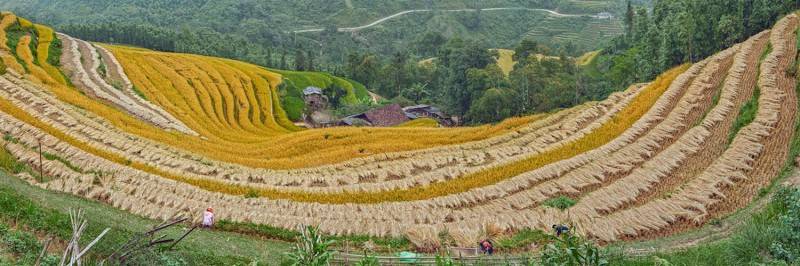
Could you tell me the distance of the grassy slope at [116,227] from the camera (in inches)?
445

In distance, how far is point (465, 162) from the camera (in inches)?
766

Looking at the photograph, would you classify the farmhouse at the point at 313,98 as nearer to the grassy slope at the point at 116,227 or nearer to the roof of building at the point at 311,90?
the roof of building at the point at 311,90

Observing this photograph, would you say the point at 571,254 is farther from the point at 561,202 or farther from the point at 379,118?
the point at 379,118

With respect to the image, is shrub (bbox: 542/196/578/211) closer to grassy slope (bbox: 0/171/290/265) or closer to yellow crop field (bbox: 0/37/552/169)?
grassy slope (bbox: 0/171/290/265)

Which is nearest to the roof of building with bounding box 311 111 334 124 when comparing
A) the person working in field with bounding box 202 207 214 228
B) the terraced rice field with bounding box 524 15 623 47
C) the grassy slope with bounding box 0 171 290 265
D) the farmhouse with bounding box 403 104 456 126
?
the farmhouse with bounding box 403 104 456 126

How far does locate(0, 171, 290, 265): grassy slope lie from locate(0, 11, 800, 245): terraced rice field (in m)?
0.66

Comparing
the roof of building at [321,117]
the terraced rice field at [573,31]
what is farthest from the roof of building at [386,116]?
the terraced rice field at [573,31]

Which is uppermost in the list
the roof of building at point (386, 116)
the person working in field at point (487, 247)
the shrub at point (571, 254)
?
the shrub at point (571, 254)

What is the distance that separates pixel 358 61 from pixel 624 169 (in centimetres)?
7422

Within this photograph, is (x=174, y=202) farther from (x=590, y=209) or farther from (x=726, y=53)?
(x=726, y=53)

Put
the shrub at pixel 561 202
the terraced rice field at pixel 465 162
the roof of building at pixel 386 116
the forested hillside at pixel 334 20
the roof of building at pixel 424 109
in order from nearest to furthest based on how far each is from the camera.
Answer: the terraced rice field at pixel 465 162 < the shrub at pixel 561 202 < the roof of building at pixel 386 116 < the roof of building at pixel 424 109 < the forested hillside at pixel 334 20

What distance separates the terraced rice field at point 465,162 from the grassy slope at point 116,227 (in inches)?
26.1

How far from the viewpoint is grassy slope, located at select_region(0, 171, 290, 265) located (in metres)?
11.3

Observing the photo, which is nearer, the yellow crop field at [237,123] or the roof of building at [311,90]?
the yellow crop field at [237,123]
